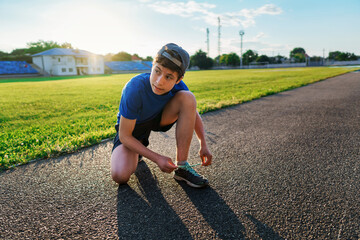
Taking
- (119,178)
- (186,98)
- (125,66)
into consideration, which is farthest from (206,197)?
(125,66)

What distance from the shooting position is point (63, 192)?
7.30ft

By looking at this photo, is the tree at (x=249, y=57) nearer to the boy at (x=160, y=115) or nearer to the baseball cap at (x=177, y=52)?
the boy at (x=160, y=115)

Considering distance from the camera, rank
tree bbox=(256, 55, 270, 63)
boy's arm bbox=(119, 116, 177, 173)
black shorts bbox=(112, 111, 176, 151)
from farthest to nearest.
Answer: tree bbox=(256, 55, 270, 63)
black shorts bbox=(112, 111, 176, 151)
boy's arm bbox=(119, 116, 177, 173)

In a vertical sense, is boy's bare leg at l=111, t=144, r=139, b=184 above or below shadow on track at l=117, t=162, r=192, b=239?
above

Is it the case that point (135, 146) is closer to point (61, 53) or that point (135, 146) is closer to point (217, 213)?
Answer: point (217, 213)

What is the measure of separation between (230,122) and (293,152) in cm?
188

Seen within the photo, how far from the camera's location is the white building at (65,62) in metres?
56.8

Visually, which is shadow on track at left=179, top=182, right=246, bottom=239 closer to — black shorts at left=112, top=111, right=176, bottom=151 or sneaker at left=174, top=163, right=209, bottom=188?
sneaker at left=174, top=163, right=209, bottom=188

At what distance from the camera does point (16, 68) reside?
172 feet

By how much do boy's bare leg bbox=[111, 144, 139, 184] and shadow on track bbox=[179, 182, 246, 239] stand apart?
1.89 feet

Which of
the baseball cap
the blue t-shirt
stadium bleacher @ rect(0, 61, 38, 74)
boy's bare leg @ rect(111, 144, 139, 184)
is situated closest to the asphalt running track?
boy's bare leg @ rect(111, 144, 139, 184)

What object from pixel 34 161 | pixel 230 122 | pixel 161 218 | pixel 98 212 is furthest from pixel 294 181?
pixel 34 161

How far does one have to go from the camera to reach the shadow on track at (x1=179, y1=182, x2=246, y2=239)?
1.65 metres

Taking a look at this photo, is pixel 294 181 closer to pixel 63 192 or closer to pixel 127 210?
pixel 127 210
